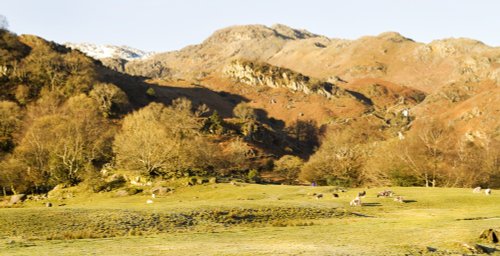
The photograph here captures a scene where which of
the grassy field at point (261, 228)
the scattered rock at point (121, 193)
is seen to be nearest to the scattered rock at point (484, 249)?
the grassy field at point (261, 228)

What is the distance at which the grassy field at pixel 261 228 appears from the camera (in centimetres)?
1861

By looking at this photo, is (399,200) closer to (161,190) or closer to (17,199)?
(161,190)

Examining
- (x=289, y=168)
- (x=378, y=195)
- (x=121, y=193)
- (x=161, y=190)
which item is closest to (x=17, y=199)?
(x=121, y=193)

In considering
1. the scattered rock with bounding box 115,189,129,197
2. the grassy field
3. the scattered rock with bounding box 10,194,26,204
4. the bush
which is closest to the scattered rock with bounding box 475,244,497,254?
the grassy field

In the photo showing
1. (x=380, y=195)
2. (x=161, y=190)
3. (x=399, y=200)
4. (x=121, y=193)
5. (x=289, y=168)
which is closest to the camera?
(x=399, y=200)

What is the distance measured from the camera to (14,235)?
23969mm

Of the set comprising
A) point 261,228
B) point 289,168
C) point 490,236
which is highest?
point 289,168

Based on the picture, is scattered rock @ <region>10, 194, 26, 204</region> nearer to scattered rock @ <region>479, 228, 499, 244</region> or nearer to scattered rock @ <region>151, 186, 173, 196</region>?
scattered rock @ <region>151, 186, 173, 196</region>

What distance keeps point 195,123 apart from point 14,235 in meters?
113

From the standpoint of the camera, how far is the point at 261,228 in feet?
92.9

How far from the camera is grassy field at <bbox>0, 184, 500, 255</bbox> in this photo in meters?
18.6

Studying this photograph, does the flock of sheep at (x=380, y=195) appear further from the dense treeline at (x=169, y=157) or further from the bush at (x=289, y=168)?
the bush at (x=289, y=168)

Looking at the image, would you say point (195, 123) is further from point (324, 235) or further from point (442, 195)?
point (324, 235)

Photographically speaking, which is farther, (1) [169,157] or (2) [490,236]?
(1) [169,157]
